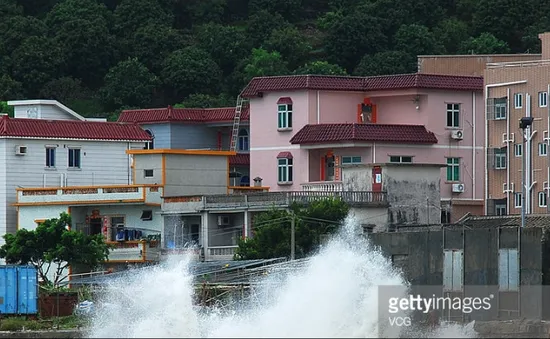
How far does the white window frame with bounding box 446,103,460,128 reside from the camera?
325 ft

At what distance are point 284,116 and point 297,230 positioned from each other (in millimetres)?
16867

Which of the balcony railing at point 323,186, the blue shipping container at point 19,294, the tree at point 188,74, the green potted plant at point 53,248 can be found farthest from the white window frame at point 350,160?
the tree at point 188,74

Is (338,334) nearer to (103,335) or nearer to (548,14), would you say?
(103,335)

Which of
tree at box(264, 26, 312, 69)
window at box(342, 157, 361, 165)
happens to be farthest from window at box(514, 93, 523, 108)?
tree at box(264, 26, 312, 69)

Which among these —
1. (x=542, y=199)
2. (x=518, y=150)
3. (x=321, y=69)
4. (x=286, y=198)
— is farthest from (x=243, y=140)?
(x=286, y=198)

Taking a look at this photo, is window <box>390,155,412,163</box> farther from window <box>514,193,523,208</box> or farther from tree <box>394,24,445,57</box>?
tree <box>394,24,445,57</box>

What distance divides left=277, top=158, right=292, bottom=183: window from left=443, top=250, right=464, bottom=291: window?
24.8m

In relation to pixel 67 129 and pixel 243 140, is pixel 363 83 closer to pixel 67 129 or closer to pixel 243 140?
pixel 243 140

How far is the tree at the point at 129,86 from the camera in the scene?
133 meters

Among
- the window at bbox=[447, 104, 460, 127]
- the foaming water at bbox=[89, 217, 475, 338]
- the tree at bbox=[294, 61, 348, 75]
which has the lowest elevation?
the foaming water at bbox=[89, 217, 475, 338]

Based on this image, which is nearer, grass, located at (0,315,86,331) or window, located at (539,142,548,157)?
grass, located at (0,315,86,331)

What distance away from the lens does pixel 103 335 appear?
75.0m

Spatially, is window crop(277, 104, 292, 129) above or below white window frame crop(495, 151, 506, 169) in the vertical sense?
above

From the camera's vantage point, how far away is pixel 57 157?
97875mm
